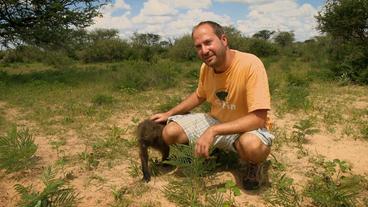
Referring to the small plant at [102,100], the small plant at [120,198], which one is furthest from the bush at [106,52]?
the small plant at [120,198]

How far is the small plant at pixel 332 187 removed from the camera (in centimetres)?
258

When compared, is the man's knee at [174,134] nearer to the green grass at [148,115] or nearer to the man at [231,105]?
the man at [231,105]

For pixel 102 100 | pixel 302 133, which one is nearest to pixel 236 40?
pixel 102 100

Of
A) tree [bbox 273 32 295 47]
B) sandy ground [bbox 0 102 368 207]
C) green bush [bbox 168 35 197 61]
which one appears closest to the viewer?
sandy ground [bbox 0 102 368 207]

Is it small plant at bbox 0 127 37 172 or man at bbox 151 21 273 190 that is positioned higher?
man at bbox 151 21 273 190

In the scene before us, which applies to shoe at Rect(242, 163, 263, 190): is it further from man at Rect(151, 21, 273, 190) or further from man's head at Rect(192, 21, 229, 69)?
man's head at Rect(192, 21, 229, 69)

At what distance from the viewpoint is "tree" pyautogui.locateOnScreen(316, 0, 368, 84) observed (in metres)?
9.79

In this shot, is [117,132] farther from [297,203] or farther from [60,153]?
[297,203]

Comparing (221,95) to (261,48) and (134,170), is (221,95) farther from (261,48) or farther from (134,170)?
(261,48)

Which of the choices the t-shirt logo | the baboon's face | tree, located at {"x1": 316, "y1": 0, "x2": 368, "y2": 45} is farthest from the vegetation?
tree, located at {"x1": 316, "y1": 0, "x2": 368, "y2": 45}

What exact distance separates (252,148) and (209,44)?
84 cm

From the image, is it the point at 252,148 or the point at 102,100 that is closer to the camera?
the point at 252,148

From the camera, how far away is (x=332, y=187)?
2.62 metres

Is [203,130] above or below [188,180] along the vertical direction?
above
